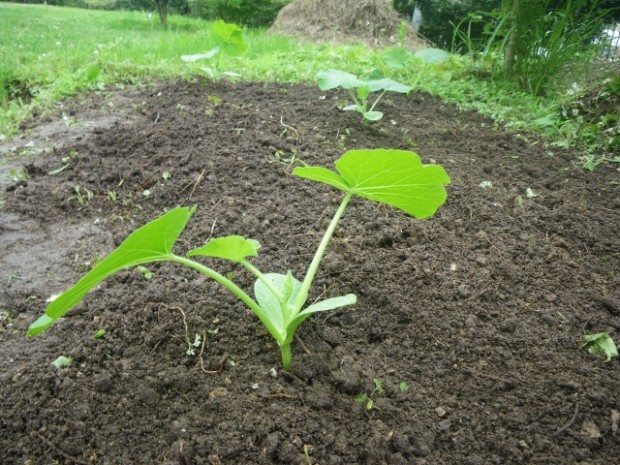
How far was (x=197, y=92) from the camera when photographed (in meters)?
2.84

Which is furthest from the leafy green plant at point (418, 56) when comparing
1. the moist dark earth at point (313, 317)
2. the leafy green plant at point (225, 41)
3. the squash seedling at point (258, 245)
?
the squash seedling at point (258, 245)

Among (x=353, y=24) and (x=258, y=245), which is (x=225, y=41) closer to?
(x=258, y=245)

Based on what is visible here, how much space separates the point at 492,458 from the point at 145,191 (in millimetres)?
1589

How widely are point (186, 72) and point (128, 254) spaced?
2.63 metres

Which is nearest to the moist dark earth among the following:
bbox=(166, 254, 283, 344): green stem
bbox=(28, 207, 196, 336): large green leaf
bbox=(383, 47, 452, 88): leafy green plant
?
bbox=(166, 254, 283, 344): green stem

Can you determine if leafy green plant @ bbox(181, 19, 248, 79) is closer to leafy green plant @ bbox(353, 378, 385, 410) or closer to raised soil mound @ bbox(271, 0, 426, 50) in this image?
leafy green plant @ bbox(353, 378, 385, 410)

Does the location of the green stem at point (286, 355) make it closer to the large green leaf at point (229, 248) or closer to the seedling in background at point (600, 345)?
the large green leaf at point (229, 248)

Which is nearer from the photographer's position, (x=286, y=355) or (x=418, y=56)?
(x=286, y=355)

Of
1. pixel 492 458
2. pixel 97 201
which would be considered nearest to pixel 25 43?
pixel 97 201

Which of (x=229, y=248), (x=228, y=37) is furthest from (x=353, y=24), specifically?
(x=229, y=248)

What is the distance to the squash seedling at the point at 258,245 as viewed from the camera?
2.92 ft

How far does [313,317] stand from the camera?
4.23 feet

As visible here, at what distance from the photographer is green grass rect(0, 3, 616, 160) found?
2.82m

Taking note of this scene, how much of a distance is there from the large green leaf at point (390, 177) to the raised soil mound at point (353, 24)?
6621 mm
